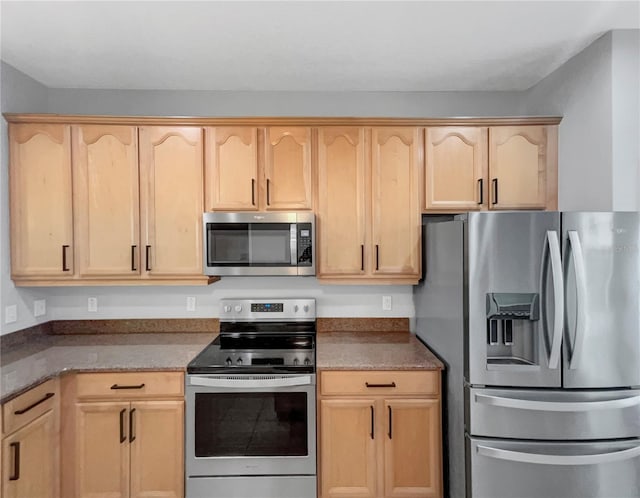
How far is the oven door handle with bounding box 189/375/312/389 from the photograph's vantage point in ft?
6.61

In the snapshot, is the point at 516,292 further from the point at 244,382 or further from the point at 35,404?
the point at 35,404

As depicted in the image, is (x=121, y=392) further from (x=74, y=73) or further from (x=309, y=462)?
(x=74, y=73)

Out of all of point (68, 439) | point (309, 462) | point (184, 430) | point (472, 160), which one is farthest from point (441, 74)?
point (68, 439)

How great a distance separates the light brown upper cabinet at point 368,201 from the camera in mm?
2387

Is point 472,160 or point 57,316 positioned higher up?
point 472,160

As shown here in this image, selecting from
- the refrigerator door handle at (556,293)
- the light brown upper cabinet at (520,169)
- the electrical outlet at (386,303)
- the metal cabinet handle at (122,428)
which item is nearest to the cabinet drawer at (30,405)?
the metal cabinet handle at (122,428)

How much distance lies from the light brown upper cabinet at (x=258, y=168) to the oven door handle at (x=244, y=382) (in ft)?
3.32

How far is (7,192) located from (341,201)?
2050 mm

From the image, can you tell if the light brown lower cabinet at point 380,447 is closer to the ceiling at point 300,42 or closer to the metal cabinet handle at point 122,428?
the metal cabinet handle at point 122,428

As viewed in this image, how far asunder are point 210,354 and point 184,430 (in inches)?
16.5

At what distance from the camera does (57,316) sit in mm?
2648

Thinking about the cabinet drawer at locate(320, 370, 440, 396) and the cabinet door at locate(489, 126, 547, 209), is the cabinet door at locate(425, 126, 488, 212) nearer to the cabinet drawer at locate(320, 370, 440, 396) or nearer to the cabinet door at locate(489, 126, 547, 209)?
the cabinet door at locate(489, 126, 547, 209)

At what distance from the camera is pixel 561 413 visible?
1733 mm

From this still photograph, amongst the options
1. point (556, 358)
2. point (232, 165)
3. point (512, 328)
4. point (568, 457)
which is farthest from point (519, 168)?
point (232, 165)
